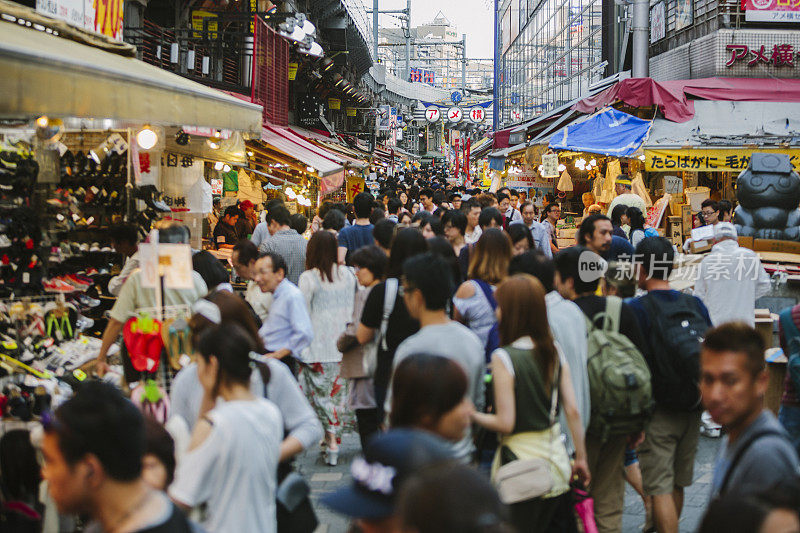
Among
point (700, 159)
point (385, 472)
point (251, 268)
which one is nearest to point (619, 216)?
point (700, 159)

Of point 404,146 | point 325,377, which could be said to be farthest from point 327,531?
point 404,146

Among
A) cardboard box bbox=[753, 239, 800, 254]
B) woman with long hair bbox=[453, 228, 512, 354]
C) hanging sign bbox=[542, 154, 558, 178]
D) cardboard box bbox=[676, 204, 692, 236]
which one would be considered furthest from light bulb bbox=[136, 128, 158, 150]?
hanging sign bbox=[542, 154, 558, 178]

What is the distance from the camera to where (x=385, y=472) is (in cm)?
224

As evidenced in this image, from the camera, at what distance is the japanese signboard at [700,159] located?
47.1ft

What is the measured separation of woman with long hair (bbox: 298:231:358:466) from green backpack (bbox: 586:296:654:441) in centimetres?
279

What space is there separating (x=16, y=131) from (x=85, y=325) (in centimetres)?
184

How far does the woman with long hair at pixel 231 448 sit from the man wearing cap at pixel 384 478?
1003mm

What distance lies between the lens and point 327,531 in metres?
5.77

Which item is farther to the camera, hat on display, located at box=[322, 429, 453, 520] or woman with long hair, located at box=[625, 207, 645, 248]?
woman with long hair, located at box=[625, 207, 645, 248]

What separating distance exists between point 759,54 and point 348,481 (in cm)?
1545

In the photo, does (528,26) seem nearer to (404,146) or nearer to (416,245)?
(416,245)

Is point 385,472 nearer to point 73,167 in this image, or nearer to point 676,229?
point 73,167

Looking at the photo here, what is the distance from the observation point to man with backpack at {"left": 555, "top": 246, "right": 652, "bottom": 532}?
4711 mm

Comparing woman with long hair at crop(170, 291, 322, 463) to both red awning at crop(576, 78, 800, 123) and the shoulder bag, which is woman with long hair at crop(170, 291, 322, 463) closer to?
the shoulder bag
